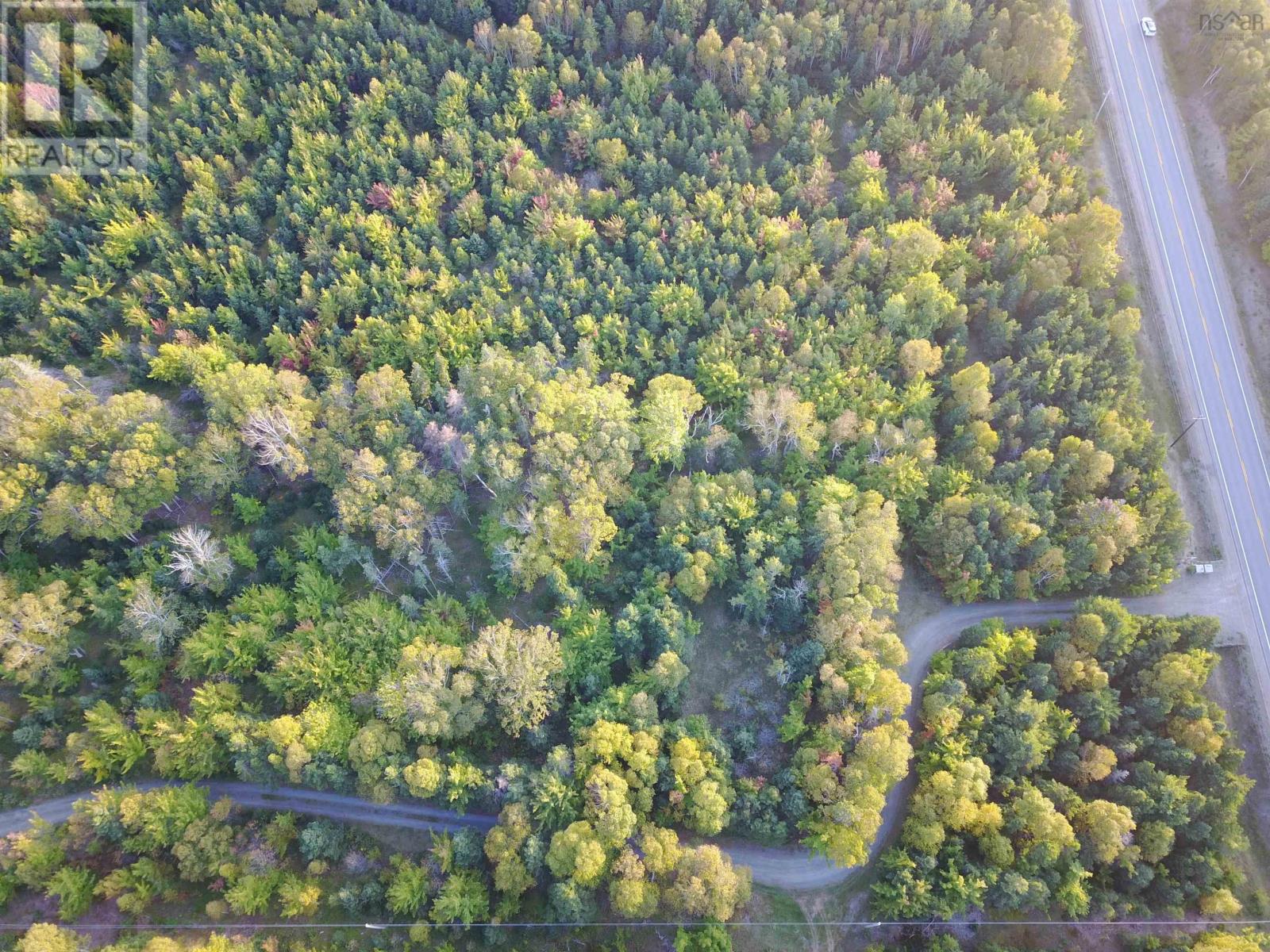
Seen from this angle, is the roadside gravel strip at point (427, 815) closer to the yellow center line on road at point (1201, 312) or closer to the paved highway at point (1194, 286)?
the paved highway at point (1194, 286)

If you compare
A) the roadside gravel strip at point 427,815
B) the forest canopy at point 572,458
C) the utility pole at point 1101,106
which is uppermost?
the utility pole at point 1101,106

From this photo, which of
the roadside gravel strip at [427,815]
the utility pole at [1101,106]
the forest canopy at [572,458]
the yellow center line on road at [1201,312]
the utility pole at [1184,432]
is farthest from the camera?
the utility pole at [1101,106]

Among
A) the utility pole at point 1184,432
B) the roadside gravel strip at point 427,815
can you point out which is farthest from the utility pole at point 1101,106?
the roadside gravel strip at point 427,815

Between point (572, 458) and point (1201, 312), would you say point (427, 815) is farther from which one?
point (1201, 312)

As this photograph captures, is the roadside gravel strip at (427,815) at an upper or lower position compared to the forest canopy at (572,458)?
lower

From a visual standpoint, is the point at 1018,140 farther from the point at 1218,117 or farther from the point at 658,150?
the point at 658,150

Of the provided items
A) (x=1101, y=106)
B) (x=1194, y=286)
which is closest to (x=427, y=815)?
(x=1194, y=286)

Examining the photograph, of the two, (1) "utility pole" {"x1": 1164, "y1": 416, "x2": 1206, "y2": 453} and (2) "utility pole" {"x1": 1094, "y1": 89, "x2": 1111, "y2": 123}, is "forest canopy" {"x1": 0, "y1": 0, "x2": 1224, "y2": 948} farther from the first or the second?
(2) "utility pole" {"x1": 1094, "y1": 89, "x2": 1111, "y2": 123}
